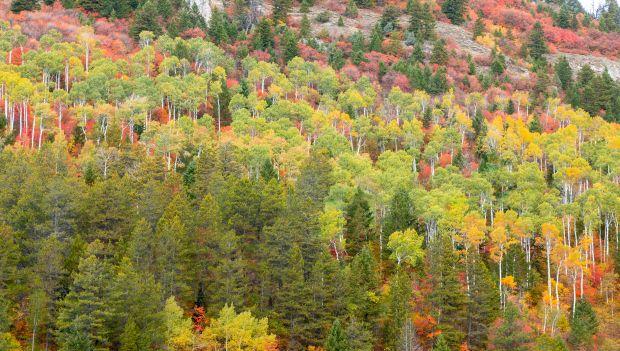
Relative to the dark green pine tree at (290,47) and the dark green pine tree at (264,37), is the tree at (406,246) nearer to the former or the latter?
the dark green pine tree at (290,47)

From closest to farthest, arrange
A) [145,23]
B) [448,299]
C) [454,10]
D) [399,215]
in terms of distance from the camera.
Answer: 1. [448,299]
2. [399,215]
3. [145,23]
4. [454,10]

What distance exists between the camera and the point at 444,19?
160250mm

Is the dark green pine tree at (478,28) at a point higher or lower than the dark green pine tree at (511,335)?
higher

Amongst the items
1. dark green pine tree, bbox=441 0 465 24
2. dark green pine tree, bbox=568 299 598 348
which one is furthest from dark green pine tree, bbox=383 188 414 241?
dark green pine tree, bbox=441 0 465 24

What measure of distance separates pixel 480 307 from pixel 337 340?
14244mm

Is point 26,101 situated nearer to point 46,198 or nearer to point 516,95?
point 46,198

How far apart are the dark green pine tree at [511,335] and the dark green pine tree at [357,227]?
16.3 metres

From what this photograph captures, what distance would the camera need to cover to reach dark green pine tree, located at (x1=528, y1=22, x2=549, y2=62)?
145375 millimetres

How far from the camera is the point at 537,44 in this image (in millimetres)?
146125

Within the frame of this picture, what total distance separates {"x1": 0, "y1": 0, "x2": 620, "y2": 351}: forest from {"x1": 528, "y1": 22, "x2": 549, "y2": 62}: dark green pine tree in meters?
17.5

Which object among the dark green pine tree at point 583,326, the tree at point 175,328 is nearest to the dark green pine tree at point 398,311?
the dark green pine tree at point 583,326

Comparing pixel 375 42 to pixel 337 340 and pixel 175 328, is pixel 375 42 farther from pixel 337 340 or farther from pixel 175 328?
pixel 175 328

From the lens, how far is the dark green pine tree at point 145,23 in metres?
117

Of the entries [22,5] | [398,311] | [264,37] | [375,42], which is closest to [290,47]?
[264,37]
